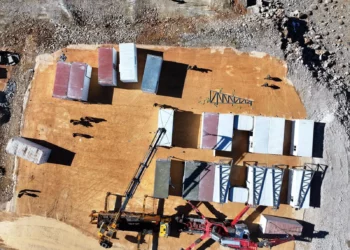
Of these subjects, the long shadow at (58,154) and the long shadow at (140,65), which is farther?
the long shadow at (58,154)

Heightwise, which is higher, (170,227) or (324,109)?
(324,109)

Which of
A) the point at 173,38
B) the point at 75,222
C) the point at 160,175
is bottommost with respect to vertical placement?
the point at 75,222

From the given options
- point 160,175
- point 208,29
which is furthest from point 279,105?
point 160,175

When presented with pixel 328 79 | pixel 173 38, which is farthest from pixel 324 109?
pixel 173 38

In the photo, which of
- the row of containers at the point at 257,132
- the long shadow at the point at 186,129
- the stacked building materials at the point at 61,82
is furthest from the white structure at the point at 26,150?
the row of containers at the point at 257,132

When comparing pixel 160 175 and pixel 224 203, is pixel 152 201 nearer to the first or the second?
pixel 160 175

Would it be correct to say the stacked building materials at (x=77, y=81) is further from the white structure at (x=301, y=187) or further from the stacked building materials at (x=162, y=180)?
the white structure at (x=301, y=187)
